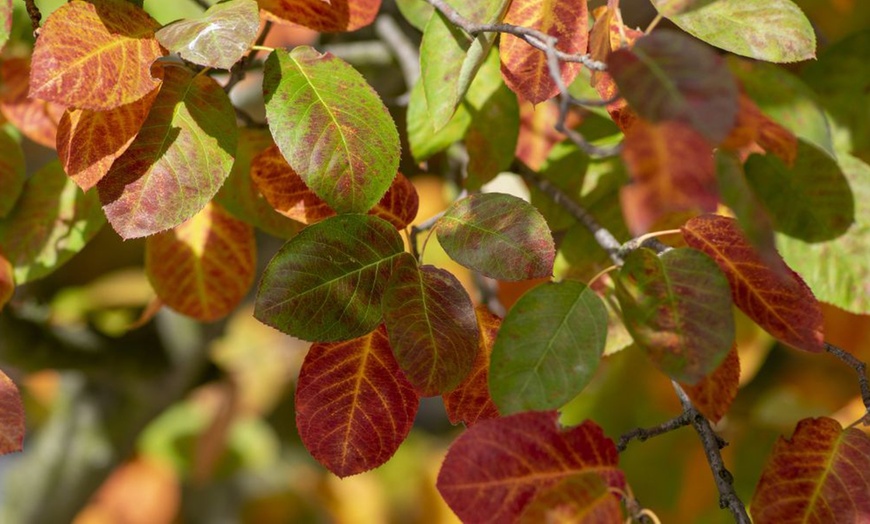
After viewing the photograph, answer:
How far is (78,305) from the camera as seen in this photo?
1.65 metres

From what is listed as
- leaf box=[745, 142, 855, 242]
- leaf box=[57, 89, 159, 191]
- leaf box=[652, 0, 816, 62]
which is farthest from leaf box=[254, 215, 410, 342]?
leaf box=[745, 142, 855, 242]

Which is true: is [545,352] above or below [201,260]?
above

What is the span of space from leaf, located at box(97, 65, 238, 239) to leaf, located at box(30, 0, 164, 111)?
29 mm

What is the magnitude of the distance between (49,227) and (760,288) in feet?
1.79

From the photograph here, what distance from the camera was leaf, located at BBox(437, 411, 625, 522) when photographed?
0.49 meters

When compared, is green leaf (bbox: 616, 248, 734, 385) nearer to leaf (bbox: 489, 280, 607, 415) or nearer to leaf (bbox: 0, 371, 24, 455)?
leaf (bbox: 489, 280, 607, 415)

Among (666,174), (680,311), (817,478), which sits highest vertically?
(666,174)

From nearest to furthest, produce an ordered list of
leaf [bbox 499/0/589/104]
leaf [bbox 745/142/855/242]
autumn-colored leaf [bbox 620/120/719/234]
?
1. autumn-colored leaf [bbox 620/120/719/234]
2. leaf [bbox 499/0/589/104]
3. leaf [bbox 745/142/855/242]

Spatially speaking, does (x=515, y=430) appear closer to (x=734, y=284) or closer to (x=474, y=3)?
(x=734, y=284)

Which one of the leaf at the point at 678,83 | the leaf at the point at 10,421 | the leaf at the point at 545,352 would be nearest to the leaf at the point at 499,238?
the leaf at the point at 545,352

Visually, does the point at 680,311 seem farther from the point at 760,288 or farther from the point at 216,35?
the point at 216,35

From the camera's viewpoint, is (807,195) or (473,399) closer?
(473,399)

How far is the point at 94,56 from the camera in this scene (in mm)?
525

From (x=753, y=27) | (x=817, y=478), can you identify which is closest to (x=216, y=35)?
(x=753, y=27)
